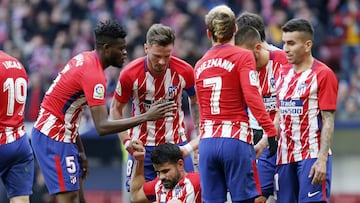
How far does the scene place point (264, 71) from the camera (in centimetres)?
1202

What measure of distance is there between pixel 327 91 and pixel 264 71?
4.48 feet

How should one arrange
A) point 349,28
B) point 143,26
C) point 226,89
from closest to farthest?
point 226,89 < point 143,26 < point 349,28

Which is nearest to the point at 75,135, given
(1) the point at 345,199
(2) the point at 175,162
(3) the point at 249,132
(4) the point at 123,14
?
(2) the point at 175,162

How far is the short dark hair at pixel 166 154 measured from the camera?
1135 centimetres

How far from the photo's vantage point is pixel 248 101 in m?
10.5

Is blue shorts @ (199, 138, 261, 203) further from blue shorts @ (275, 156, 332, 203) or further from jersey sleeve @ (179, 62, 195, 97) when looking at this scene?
jersey sleeve @ (179, 62, 195, 97)

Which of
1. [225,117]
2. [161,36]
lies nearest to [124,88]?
[161,36]

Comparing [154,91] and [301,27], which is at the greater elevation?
[301,27]

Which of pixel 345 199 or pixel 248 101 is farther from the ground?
pixel 248 101

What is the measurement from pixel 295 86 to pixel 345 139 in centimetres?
940

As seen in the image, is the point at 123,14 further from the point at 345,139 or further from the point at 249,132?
the point at 249,132

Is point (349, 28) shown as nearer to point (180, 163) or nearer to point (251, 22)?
point (251, 22)

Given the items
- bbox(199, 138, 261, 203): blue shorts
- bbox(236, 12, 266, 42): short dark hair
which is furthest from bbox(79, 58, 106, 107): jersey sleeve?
bbox(236, 12, 266, 42): short dark hair

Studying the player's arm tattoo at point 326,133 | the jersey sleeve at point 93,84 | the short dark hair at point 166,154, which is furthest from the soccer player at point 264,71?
the jersey sleeve at point 93,84
